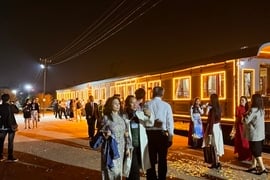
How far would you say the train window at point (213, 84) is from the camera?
1695cm

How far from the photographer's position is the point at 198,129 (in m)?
14.4

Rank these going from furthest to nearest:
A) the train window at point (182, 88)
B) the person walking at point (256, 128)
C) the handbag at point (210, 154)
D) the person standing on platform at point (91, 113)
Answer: the train window at point (182, 88)
the person standing on platform at point (91, 113)
the handbag at point (210, 154)
the person walking at point (256, 128)

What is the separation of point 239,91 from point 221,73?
4.37ft

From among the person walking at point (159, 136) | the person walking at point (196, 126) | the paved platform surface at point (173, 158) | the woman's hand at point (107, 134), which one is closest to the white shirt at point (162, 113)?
the person walking at point (159, 136)

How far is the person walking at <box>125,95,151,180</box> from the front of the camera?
6846mm

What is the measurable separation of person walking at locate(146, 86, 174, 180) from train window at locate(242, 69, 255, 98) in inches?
355

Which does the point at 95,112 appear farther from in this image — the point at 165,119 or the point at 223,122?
the point at 165,119

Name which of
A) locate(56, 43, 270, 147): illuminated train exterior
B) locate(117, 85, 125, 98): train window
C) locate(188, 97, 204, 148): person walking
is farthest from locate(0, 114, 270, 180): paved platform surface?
locate(117, 85, 125, 98): train window

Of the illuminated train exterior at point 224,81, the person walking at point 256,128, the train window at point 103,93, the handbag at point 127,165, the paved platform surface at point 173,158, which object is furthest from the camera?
the train window at point 103,93

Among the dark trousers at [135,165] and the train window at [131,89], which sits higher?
the train window at [131,89]

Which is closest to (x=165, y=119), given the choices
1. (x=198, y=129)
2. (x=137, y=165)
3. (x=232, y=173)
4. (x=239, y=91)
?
(x=137, y=165)

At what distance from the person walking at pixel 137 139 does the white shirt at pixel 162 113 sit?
0.61 m

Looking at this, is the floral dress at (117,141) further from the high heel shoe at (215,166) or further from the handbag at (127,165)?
the high heel shoe at (215,166)

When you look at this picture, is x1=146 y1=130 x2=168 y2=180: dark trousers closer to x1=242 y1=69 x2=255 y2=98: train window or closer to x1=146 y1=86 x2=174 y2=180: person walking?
x1=146 y1=86 x2=174 y2=180: person walking
